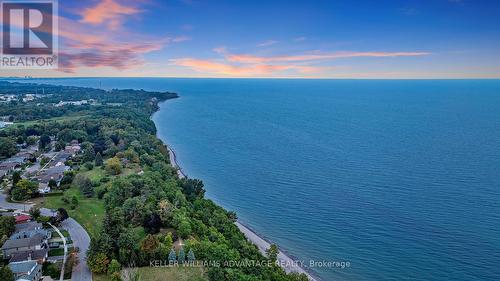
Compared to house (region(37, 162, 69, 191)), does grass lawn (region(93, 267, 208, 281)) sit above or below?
below

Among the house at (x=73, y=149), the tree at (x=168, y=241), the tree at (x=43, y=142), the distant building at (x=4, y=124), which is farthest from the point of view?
the distant building at (x=4, y=124)

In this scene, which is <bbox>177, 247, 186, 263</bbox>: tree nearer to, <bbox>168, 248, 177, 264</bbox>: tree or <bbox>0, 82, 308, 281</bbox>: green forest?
<bbox>0, 82, 308, 281</bbox>: green forest

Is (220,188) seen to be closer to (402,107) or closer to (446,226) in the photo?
(446,226)

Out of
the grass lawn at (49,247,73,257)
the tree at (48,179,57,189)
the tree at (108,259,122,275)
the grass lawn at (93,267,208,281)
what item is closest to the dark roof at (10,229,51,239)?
the grass lawn at (49,247,73,257)

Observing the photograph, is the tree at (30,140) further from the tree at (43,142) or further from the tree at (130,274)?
the tree at (130,274)

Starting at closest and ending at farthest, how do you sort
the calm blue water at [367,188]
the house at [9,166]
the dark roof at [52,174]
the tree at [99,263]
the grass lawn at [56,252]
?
the tree at [99,263] < the grass lawn at [56,252] < the calm blue water at [367,188] < the dark roof at [52,174] < the house at [9,166]

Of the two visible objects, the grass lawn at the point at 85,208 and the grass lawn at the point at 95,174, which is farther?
the grass lawn at the point at 95,174

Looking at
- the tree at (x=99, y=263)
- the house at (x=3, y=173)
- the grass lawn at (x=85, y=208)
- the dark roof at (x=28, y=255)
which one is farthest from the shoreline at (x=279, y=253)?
the house at (x=3, y=173)
